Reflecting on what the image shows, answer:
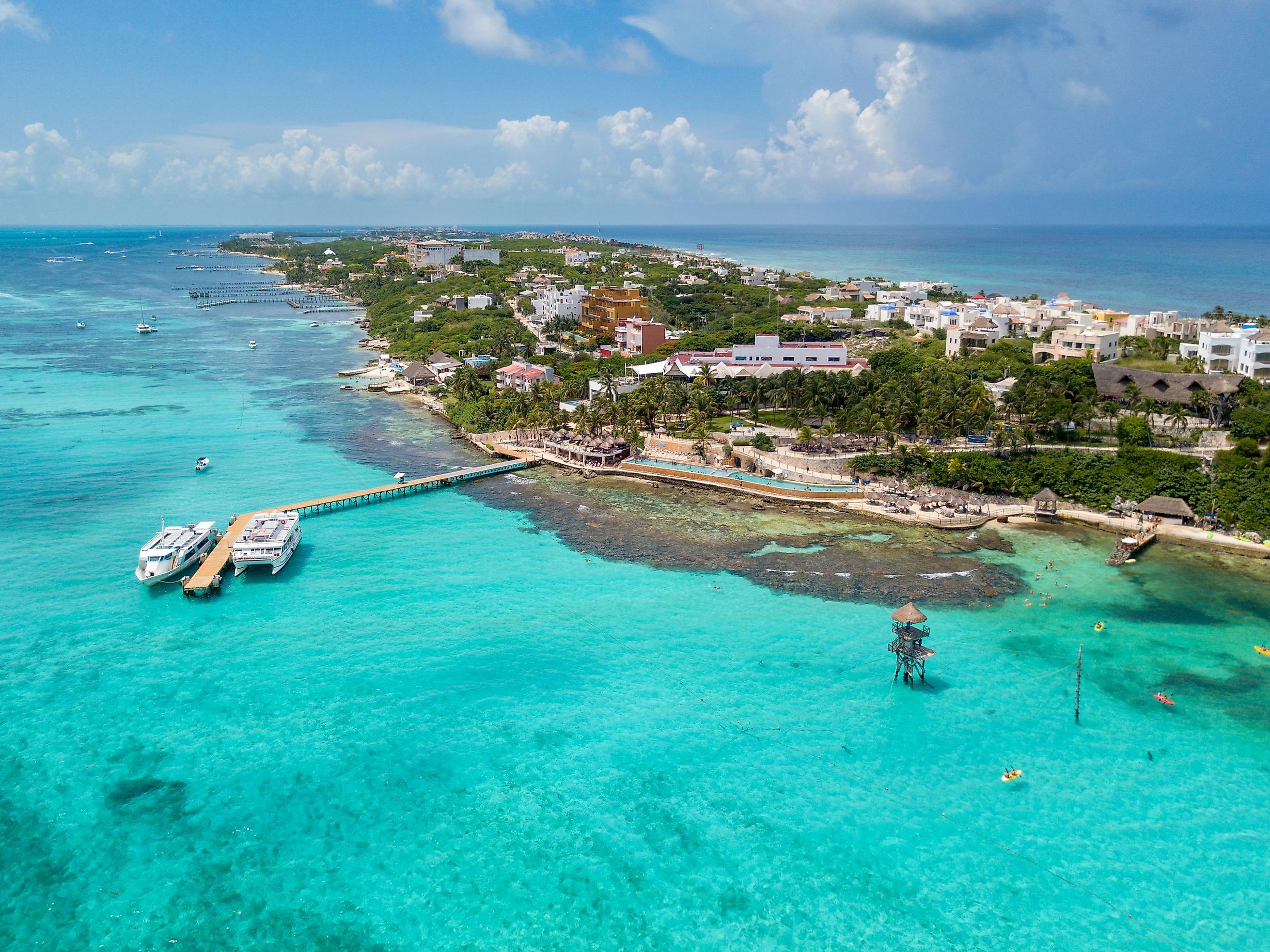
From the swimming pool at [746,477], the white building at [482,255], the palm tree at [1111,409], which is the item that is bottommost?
the swimming pool at [746,477]

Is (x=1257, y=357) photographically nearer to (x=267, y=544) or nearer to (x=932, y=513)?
(x=932, y=513)

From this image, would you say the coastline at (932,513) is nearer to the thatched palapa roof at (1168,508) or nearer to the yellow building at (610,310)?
the thatched palapa roof at (1168,508)

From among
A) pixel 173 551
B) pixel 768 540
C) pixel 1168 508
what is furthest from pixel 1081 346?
pixel 173 551

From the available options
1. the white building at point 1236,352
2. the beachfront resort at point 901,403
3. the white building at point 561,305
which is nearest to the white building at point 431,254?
the white building at point 561,305

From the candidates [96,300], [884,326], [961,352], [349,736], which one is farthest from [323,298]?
[349,736]

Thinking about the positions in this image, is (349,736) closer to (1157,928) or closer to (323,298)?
(1157,928)

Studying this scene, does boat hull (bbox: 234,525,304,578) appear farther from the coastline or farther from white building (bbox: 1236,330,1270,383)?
white building (bbox: 1236,330,1270,383)

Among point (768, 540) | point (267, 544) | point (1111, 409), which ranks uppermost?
point (1111, 409)
